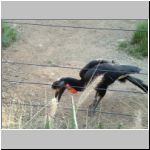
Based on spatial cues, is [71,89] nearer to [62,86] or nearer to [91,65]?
[62,86]

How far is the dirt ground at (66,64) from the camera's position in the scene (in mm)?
4367

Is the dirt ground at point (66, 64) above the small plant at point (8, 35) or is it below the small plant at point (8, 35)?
below

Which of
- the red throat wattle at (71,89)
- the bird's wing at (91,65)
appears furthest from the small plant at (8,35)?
the bird's wing at (91,65)

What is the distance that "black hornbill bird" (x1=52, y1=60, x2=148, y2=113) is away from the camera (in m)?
4.28

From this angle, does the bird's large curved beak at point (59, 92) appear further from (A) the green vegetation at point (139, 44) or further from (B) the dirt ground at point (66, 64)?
(A) the green vegetation at point (139, 44)

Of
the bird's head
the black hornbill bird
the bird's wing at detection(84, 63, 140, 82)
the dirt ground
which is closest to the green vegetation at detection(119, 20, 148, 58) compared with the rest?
the dirt ground

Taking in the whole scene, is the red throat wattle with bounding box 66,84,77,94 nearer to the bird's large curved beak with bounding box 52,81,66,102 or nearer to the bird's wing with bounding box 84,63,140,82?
the bird's large curved beak with bounding box 52,81,66,102

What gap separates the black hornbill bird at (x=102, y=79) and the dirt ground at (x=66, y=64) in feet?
0.54

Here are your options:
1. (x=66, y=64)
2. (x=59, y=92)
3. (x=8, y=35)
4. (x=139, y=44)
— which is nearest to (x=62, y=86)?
(x=59, y=92)

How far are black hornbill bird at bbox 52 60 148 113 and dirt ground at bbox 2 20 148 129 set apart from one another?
6.5 inches

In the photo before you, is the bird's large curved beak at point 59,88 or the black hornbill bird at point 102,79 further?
the bird's large curved beak at point 59,88

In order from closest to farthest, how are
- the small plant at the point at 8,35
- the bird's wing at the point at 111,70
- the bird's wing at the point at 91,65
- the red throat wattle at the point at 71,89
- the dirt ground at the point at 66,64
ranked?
the bird's wing at the point at 111,70, the dirt ground at the point at 66,64, the bird's wing at the point at 91,65, the red throat wattle at the point at 71,89, the small plant at the point at 8,35

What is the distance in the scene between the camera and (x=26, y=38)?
6.41 meters

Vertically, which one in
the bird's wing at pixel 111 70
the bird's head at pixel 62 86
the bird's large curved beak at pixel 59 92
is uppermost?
the bird's wing at pixel 111 70
